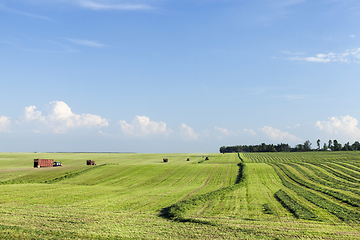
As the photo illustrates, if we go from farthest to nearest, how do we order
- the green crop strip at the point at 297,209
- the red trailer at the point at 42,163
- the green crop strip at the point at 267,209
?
the red trailer at the point at 42,163, the green crop strip at the point at 267,209, the green crop strip at the point at 297,209

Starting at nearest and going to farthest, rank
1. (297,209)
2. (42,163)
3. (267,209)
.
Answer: (297,209) → (267,209) → (42,163)

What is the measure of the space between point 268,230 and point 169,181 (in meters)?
32.8

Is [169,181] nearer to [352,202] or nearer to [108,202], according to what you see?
[108,202]

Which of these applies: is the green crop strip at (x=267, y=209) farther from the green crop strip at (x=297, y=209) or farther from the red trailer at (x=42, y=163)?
the red trailer at (x=42, y=163)

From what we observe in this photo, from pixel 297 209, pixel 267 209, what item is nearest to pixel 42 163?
pixel 267 209

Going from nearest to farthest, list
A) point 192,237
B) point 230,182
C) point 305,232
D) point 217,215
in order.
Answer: point 192,237
point 305,232
point 217,215
point 230,182

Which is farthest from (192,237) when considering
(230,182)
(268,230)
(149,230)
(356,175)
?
(356,175)

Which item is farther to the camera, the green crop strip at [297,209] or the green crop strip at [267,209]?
the green crop strip at [267,209]

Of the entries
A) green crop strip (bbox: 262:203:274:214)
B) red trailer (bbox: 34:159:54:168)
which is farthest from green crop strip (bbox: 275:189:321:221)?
red trailer (bbox: 34:159:54:168)

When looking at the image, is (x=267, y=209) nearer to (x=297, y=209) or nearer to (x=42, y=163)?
(x=297, y=209)

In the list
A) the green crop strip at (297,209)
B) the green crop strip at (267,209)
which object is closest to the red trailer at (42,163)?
the green crop strip at (297,209)

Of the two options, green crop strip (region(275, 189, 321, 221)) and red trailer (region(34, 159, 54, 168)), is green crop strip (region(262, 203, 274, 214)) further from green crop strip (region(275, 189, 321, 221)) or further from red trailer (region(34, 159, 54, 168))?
red trailer (region(34, 159, 54, 168))

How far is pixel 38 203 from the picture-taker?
25.2 meters

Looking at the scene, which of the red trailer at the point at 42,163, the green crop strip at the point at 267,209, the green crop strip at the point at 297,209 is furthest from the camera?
the red trailer at the point at 42,163
